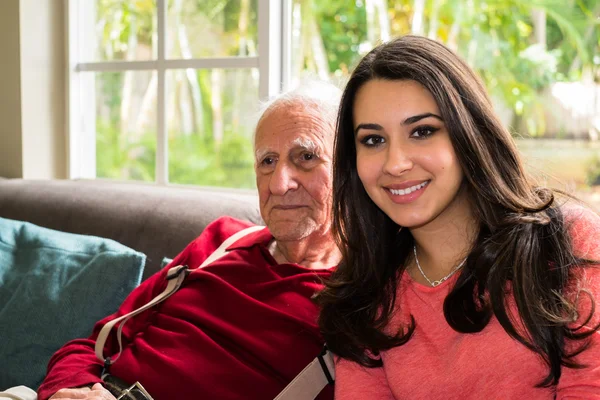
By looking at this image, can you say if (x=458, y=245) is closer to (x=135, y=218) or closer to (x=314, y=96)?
(x=314, y=96)

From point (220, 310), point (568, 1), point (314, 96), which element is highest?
point (568, 1)

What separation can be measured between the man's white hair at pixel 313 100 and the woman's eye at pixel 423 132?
0.46 metres

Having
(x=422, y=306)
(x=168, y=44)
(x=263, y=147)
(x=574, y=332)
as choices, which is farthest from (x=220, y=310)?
(x=168, y=44)

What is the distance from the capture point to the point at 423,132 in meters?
1.24

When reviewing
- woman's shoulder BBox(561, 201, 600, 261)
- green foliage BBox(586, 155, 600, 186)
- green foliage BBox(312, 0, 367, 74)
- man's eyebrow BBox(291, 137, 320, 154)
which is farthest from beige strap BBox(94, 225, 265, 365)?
green foliage BBox(312, 0, 367, 74)

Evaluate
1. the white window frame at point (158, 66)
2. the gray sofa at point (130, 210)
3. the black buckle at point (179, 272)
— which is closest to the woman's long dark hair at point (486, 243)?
the black buckle at point (179, 272)

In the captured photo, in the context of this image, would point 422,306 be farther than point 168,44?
No

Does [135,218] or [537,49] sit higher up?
[537,49]

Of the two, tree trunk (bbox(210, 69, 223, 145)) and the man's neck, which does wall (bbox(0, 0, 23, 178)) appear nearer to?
tree trunk (bbox(210, 69, 223, 145))

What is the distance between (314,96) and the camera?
1.72 meters

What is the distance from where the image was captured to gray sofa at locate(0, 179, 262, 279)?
6.63ft

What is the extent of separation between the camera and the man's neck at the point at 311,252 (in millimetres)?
1688

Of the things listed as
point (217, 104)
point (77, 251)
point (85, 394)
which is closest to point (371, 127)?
point (85, 394)

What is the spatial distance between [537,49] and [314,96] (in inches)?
77.3
